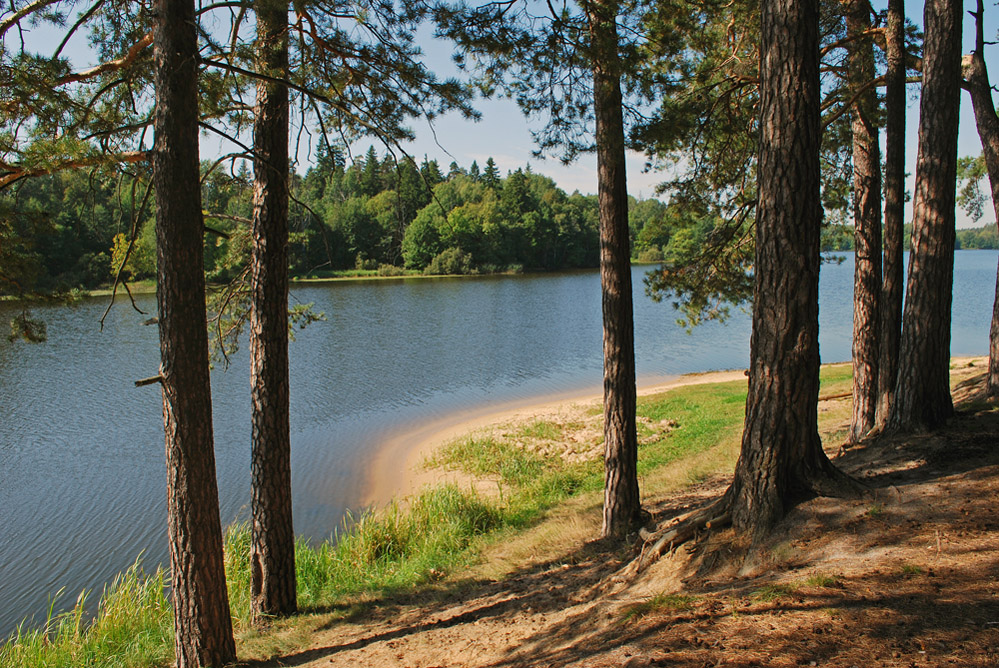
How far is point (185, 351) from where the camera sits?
4.24 meters

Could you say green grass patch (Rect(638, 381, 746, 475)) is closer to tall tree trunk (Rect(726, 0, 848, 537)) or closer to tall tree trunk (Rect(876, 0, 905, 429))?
tall tree trunk (Rect(876, 0, 905, 429))

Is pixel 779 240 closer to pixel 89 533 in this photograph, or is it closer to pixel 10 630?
pixel 10 630

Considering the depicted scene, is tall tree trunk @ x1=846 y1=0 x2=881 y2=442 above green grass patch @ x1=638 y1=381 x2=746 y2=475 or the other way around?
above

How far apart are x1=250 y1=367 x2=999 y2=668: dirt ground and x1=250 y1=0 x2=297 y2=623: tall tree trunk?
663 millimetres

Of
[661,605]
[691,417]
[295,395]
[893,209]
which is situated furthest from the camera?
[295,395]

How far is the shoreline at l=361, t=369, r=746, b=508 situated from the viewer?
1090 cm

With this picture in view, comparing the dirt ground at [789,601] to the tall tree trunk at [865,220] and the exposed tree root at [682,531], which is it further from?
the tall tree trunk at [865,220]

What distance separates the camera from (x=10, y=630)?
6.93 metres

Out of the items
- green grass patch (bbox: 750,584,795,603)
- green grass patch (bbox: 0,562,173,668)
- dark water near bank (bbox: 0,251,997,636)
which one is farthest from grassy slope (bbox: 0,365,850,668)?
green grass patch (bbox: 750,584,795,603)

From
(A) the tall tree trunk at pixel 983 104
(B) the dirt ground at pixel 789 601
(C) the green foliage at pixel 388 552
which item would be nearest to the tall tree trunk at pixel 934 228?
(B) the dirt ground at pixel 789 601

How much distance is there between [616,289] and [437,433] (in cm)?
920

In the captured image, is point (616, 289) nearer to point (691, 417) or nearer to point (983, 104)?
point (983, 104)

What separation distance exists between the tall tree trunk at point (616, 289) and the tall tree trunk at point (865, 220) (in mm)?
3007

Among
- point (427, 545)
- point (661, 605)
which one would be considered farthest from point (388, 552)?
point (661, 605)
